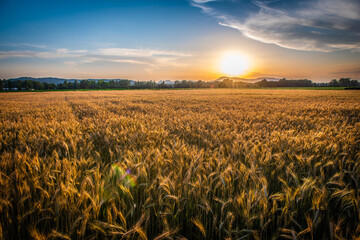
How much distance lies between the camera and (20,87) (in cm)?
11938

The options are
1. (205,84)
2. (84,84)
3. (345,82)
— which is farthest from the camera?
(84,84)

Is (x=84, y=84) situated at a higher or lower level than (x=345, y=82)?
higher

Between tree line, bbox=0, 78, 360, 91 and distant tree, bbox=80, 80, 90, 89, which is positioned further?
distant tree, bbox=80, 80, 90, 89

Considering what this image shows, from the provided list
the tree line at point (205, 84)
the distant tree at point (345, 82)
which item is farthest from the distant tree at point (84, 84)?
the distant tree at point (345, 82)

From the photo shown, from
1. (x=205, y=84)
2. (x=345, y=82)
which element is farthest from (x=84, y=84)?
(x=345, y=82)

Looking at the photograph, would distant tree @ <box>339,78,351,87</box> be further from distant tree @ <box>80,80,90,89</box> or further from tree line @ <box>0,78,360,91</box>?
distant tree @ <box>80,80,90,89</box>

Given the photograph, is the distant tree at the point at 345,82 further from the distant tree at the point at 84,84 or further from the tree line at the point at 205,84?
the distant tree at the point at 84,84

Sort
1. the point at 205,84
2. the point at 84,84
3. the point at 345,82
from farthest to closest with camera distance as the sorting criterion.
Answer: the point at 84,84 → the point at 205,84 → the point at 345,82

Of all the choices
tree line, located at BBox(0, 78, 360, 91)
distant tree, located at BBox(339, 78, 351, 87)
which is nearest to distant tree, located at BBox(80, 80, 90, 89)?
tree line, located at BBox(0, 78, 360, 91)

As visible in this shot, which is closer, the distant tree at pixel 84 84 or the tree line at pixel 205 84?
the tree line at pixel 205 84

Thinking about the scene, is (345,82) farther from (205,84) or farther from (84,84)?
(84,84)

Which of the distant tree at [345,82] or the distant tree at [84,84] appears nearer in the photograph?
the distant tree at [345,82]

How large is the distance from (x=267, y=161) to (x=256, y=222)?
114 centimetres

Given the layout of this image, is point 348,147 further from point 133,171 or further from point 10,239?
point 10,239
